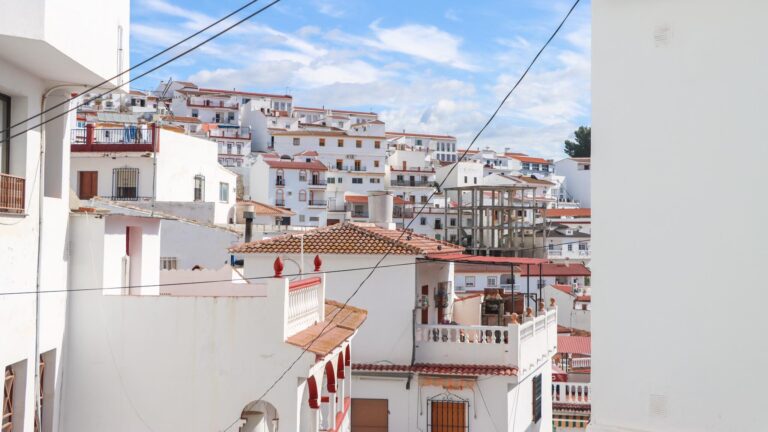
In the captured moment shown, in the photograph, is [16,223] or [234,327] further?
[234,327]

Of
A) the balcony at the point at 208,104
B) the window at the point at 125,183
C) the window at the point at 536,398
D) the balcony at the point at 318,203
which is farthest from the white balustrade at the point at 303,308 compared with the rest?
the balcony at the point at 208,104

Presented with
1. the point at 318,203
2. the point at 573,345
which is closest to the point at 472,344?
the point at 573,345

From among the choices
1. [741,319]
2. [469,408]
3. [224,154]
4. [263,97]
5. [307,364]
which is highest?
[263,97]

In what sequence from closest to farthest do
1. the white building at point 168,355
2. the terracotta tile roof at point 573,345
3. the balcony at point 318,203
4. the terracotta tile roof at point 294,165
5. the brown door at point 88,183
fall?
the white building at point 168,355 → the terracotta tile roof at point 573,345 → the brown door at point 88,183 → the terracotta tile roof at point 294,165 → the balcony at point 318,203

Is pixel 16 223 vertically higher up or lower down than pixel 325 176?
lower down

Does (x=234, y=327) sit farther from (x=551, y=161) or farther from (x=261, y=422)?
(x=551, y=161)

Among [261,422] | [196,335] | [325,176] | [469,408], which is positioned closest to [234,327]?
[196,335]

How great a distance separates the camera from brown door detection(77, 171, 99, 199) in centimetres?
3609

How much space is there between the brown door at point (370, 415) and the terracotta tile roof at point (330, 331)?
354 cm

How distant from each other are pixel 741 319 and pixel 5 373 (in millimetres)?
8043

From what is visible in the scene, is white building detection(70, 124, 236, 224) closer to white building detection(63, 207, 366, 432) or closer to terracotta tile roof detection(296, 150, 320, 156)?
white building detection(63, 207, 366, 432)

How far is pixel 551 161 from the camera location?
11094 centimetres

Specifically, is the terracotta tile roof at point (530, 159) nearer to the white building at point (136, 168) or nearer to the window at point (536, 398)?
the white building at point (136, 168)

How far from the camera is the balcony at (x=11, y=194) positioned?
9500 mm
